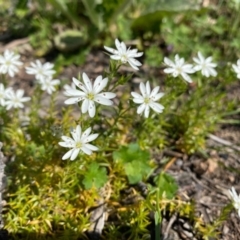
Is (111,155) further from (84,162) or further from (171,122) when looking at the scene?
(171,122)

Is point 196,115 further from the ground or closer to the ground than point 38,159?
further from the ground

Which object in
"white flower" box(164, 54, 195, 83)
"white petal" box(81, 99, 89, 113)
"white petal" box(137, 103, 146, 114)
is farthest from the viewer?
"white flower" box(164, 54, 195, 83)

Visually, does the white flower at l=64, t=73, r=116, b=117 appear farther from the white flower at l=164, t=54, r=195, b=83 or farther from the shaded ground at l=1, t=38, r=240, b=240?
the shaded ground at l=1, t=38, r=240, b=240

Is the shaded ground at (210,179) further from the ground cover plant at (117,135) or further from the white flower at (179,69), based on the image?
the white flower at (179,69)

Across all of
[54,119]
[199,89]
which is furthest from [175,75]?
[54,119]

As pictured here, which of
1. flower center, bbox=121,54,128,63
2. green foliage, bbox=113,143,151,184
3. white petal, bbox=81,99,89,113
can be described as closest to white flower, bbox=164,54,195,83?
flower center, bbox=121,54,128,63

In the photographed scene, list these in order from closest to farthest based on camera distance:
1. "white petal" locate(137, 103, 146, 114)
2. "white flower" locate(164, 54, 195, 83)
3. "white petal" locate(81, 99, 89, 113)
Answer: "white petal" locate(81, 99, 89, 113)
"white petal" locate(137, 103, 146, 114)
"white flower" locate(164, 54, 195, 83)

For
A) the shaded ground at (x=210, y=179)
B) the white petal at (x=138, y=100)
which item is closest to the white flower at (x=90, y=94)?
the white petal at (x=138, y=100)

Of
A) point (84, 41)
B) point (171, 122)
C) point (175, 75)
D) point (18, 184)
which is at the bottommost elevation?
point (18, 184)

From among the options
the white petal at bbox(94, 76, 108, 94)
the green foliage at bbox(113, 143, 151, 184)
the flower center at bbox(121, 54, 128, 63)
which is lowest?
the green foliage at bbox(113, 143, 151, 184)
